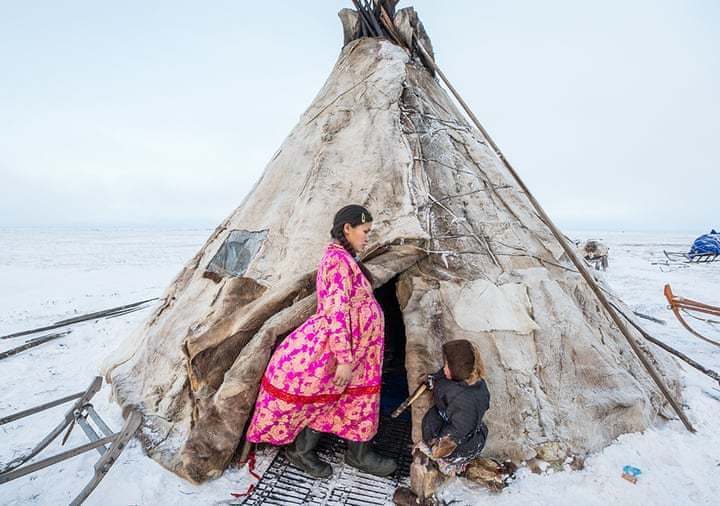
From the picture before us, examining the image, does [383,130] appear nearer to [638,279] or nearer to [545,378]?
[545,378]

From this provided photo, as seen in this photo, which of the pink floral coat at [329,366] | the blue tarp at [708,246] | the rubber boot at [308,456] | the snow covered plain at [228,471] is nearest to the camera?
the pink floral coat at [329,366]

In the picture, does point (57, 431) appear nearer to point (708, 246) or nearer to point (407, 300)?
point (407, 300)

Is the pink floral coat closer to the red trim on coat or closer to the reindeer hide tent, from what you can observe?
the red trim on coat

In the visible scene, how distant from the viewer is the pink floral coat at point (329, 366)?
226 centimetres

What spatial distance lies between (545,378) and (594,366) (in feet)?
1.49

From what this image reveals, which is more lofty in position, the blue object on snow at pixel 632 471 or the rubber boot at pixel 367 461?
the rubber boot at pixel 367 461

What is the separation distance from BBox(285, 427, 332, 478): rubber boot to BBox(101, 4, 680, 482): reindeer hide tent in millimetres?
434

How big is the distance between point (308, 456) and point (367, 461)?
44 centimetres

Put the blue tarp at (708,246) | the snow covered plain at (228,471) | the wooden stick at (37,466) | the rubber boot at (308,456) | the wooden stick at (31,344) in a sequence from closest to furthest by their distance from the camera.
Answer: the wooden stick at (37,466)
the snow covered plain at (228,471)
the rubber boot at (308,456)
the wooden stick at (31,344)
the blue tarp at (708,246)

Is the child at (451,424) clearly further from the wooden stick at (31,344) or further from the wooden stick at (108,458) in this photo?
the wooden stick at (31,344)

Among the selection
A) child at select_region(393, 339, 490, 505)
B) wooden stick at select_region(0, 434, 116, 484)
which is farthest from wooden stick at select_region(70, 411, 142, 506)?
child at select_region(393, 339, 490, 505)

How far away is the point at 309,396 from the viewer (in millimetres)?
2457

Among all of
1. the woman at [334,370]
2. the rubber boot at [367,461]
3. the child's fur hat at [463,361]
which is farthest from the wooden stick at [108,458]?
the child's fur hat at [463,361]

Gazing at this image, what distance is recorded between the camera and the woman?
2.26m
